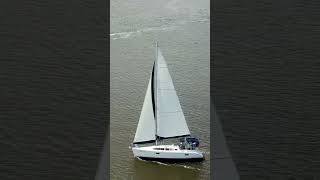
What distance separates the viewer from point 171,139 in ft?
10.6

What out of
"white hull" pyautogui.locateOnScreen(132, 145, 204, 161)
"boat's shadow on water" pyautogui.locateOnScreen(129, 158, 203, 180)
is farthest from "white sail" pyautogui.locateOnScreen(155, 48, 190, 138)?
"boat's shadow on water" pyautogui.locateOnScreen(129, 158, 203, 180)

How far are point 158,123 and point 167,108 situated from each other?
0.51 feet

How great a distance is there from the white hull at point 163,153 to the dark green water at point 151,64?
0.05m

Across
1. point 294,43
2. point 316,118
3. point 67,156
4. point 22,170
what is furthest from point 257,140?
point 22,170

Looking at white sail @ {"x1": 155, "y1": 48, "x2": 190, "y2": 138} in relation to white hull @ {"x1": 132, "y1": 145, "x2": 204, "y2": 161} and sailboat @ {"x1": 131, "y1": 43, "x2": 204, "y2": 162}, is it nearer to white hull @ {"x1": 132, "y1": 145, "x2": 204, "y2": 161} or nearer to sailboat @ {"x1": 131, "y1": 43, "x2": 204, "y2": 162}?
sailboat @ {"x1": 131, "y1": 43, "x2": 204, "y2": 162}

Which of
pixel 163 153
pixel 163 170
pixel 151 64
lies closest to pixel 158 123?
pixel 163 153

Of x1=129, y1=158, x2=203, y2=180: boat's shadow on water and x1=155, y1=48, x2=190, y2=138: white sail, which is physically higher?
x1=155, y1=48, x2=190, y2=138: white sail

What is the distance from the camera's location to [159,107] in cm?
320

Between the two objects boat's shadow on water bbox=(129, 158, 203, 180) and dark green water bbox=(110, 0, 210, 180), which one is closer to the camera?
dark green water bbox=(110, 0, 210, 180)

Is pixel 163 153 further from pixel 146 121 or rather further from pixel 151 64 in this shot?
pixel 151 64

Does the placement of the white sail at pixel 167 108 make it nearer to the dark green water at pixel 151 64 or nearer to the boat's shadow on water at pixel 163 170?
the dark green water at pixel 151 64

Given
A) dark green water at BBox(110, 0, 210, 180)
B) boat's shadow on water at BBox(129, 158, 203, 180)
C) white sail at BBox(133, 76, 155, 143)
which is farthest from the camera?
white sail at BBox(133, 76, 155, 143)

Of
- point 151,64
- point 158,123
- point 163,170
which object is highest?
point 151,64

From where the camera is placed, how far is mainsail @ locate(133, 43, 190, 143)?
9.71ft
